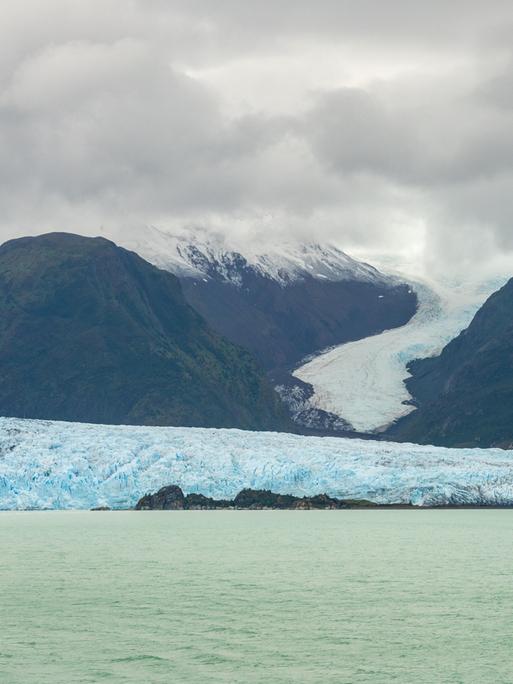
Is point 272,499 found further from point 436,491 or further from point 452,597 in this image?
point 452,597

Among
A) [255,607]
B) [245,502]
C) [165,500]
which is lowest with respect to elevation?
[255,607]

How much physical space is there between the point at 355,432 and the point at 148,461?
114 metres

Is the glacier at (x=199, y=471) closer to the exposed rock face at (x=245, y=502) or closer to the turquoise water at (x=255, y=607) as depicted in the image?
the exposed rock face at (x=245, y=502)

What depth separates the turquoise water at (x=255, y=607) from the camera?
25984 mm

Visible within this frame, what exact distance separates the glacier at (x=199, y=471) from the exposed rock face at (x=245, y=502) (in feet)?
1.88

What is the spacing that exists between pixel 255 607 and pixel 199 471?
1856 inches

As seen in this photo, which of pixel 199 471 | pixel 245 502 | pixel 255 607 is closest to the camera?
pixel 255 607

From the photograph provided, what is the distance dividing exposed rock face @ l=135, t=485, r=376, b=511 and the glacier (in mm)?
574

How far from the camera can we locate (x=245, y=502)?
83.8 meters

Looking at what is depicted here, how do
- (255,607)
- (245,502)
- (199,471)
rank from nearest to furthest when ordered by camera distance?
(255,607)
(199,471)
(245,502)

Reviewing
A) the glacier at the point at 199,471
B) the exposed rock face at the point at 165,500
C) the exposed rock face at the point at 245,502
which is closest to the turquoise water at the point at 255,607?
the glacier at the point at 199,471

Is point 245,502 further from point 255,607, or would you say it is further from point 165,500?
point 255,607

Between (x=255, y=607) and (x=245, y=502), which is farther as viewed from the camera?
(x=245, y=502)

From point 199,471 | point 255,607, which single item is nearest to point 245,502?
point 199,471
